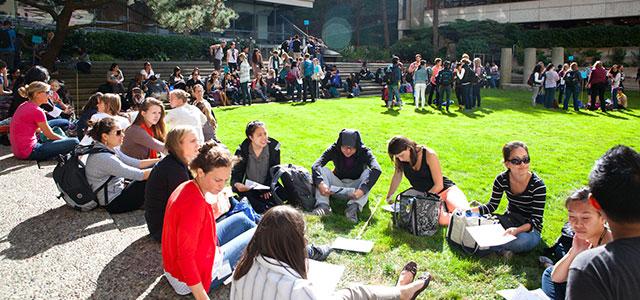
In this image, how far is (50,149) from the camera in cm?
790

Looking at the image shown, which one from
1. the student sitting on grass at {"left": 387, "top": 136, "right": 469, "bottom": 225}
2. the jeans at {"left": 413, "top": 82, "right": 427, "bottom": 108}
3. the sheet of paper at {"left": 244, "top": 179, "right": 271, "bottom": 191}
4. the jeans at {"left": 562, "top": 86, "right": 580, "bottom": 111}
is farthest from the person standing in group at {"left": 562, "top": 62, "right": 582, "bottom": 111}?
the sheet of paper at {"left": 244, "top": 179, "right": 271, "bottom": 191}

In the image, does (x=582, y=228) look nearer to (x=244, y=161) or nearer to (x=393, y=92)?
(x=244, y=161)

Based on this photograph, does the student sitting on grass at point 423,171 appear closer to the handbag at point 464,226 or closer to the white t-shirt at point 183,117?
the handbag at point 464,226

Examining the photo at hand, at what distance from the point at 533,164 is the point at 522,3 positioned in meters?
32.0

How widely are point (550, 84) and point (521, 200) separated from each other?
1381cm

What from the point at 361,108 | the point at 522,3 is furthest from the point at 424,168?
the point at 522,3

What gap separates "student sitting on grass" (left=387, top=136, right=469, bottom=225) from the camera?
211 inches

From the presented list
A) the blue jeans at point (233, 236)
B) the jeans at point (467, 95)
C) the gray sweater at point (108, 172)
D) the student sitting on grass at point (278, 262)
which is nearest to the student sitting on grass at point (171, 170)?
the blue jeans at point (233, 236)

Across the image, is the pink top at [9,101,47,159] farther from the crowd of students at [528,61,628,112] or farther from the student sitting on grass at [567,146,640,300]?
the crowd of students at [528,61,628,112]

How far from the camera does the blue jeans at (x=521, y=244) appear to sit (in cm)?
451

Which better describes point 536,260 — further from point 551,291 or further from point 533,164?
point 533,164

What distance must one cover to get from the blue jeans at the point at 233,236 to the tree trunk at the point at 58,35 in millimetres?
12054

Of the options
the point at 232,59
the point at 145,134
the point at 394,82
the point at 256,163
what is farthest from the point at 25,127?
the point at 232,59

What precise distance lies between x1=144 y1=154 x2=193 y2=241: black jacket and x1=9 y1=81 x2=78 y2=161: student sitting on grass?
14.6ft
